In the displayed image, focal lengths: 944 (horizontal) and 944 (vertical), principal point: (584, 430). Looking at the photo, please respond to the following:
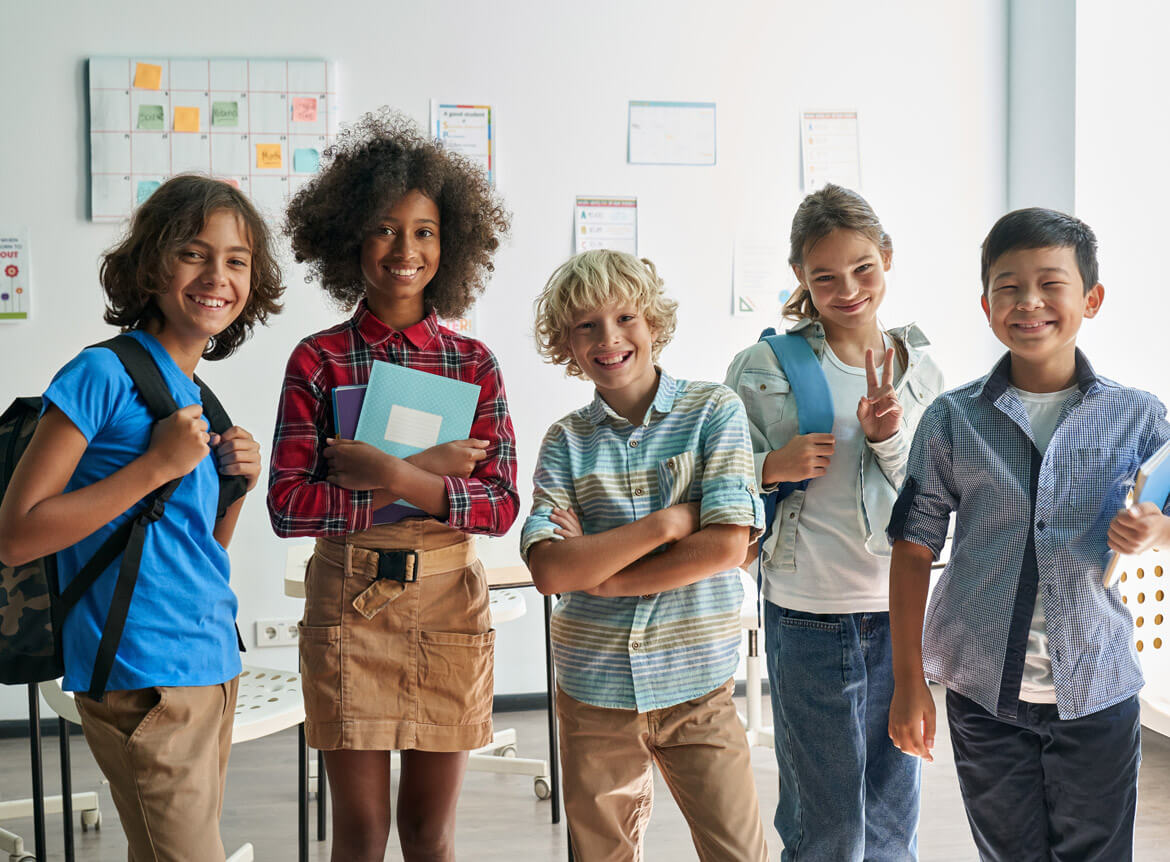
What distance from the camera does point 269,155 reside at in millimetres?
3357

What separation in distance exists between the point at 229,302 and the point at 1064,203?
9.81 ft

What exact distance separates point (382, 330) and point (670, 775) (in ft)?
2.65

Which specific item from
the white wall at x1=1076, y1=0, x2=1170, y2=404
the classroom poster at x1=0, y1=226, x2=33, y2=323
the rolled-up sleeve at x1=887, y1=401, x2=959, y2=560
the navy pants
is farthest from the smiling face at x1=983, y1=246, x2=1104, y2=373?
the classroom poster at x1=0, y1=226, x2=33, y2=323

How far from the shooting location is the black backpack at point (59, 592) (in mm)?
1244

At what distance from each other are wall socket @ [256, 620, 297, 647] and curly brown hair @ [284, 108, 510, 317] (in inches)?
82.0

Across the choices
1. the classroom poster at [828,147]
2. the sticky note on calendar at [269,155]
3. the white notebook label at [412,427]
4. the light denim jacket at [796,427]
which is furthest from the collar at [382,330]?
the classroom poster at [828,147]

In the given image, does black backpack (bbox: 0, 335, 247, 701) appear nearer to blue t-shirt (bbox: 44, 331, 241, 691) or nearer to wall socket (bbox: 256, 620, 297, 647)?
blue t-shirt (bbox: 44, 331, 241, 691)

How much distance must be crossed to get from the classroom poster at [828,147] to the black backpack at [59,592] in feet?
Answer: 9.35

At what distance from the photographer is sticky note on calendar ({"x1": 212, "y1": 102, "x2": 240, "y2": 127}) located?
3.32 metres

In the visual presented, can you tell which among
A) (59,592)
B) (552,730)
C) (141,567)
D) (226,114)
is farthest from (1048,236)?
(226,114)

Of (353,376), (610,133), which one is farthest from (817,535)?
(610,133)

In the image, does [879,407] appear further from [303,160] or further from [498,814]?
[303,160]

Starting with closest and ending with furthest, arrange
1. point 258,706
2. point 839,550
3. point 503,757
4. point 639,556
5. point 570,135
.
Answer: point 639,556, point 839,550, point 258,706, point 503,757, point 570,135

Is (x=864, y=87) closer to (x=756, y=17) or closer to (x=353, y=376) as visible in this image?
(x=756, y=17)
